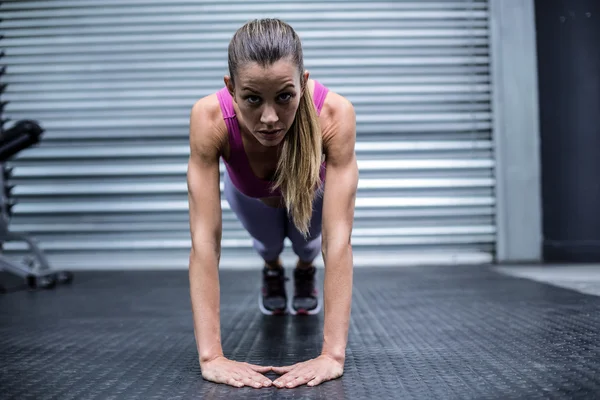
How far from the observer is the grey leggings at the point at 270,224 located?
2193mm

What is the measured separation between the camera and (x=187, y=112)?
468 cm

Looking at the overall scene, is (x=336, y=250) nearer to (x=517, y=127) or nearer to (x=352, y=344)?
(x=352, y=344)

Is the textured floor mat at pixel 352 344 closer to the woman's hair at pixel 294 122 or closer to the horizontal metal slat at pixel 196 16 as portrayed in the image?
the woman's hair at pixel 294 122

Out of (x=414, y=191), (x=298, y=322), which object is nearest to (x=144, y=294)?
(x=298, y=322)

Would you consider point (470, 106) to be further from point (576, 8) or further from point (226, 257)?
point (226, 257)

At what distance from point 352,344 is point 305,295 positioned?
705mm

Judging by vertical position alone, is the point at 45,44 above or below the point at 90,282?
above

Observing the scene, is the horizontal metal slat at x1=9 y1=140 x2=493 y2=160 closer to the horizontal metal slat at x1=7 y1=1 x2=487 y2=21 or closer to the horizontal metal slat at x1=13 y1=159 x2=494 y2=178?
the horizontal metal slat at x1=13 y1=159 x2=494 y2=178

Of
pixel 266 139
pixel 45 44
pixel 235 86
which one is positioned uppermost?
pixel 45 44

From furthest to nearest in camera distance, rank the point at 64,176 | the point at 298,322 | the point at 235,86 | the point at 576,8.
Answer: the point at 64,176 → the point at 576,8 → the point at 298,322 → the point at 235,86

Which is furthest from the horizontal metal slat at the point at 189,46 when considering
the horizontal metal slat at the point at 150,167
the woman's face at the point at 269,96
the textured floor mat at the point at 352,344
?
the woman's face at the point at 269,96

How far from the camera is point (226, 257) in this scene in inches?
181

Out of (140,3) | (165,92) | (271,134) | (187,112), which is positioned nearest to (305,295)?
(271,134)

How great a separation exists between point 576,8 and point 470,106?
3.37ft
